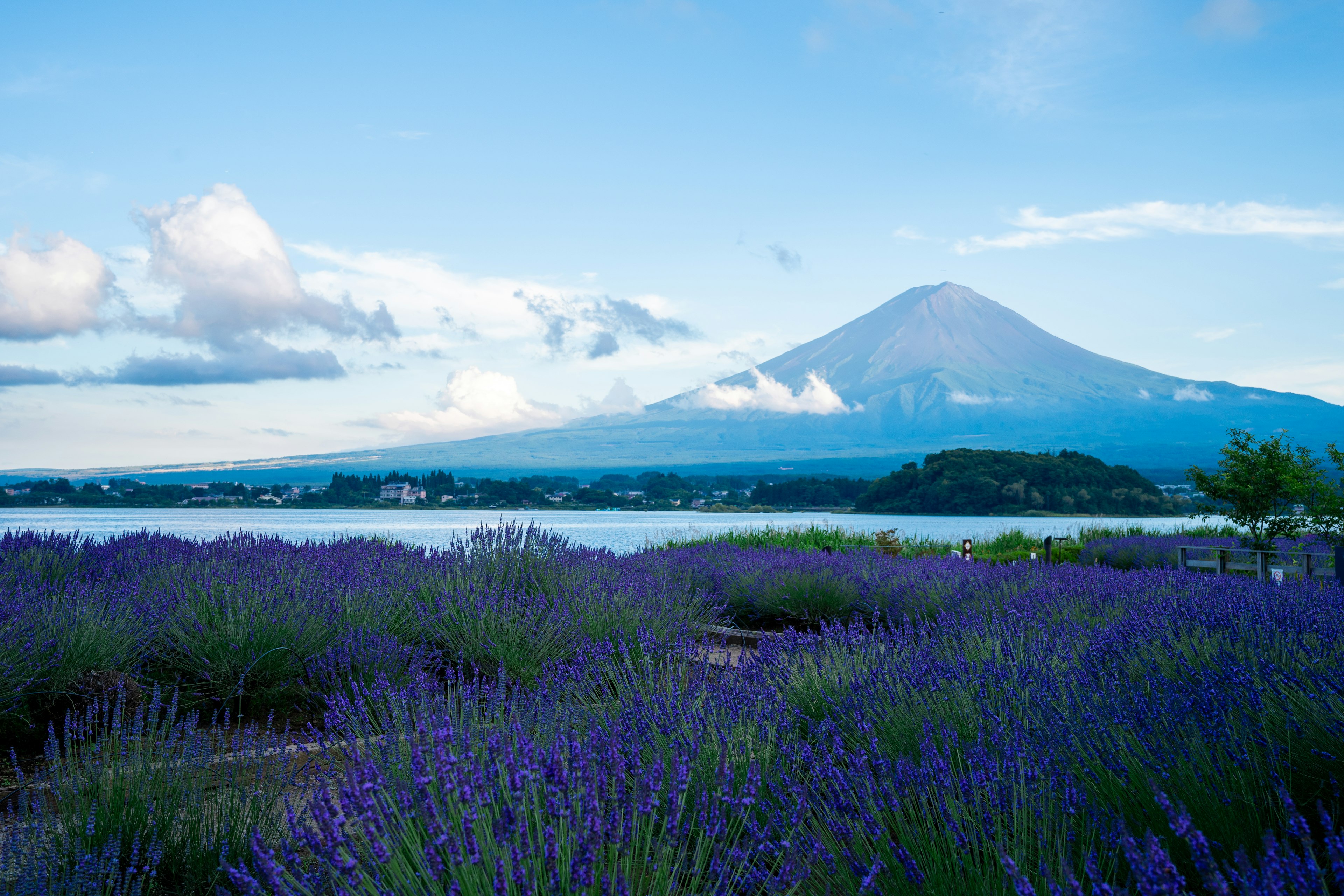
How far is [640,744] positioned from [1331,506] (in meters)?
10.5

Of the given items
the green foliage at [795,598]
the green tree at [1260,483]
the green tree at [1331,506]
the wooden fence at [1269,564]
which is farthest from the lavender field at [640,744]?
the green tree at [1260,483]

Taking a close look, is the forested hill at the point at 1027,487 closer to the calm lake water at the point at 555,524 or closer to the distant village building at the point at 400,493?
the calm lake water at the point at 555,524

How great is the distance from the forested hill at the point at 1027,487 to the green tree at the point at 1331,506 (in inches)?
1401

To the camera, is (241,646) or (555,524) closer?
(241,646)

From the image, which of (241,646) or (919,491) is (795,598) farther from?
(919,491)

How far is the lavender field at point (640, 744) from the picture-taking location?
159cm

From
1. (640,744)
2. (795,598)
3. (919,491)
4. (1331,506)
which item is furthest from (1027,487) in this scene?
(640,744)

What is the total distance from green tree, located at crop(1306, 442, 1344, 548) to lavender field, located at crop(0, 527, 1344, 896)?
223 inches

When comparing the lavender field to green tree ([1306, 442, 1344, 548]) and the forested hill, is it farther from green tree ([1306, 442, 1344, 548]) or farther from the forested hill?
the forested hill

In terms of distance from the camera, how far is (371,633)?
4207 millimetres

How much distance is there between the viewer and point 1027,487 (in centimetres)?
4600

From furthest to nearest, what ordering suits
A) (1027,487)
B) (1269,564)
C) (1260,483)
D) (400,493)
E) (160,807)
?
(400,493), (1027,487), (1260,483), (1269,564), (160,807)

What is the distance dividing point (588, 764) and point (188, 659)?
330 centimetres

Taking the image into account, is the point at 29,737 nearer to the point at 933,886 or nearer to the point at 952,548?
the point at 933,886
